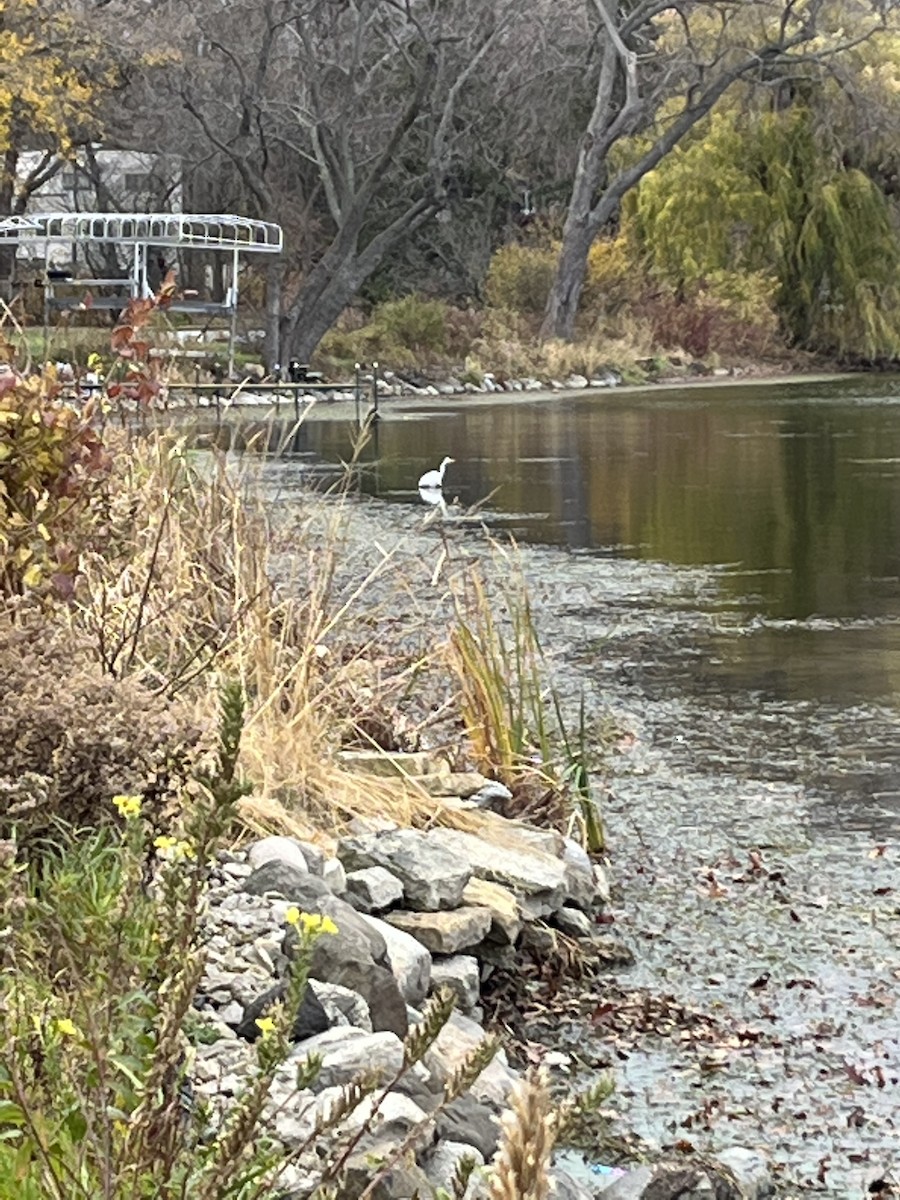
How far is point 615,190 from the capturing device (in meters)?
36.6

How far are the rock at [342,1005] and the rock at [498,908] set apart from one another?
1.22 metres

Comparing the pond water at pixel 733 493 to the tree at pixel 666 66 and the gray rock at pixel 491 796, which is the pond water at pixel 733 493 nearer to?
the gray rock at pixel 491 796

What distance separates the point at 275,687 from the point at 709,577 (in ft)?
21.6

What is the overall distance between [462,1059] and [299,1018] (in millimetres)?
458

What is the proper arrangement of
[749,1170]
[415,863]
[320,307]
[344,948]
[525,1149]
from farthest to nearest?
[320,307], [415,863], [344,948], [749,1170], [525,1149]

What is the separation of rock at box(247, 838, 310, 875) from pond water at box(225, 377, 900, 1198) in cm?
77

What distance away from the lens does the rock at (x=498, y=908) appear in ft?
16.9

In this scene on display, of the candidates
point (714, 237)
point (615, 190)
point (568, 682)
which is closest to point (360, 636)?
point (568, 682)

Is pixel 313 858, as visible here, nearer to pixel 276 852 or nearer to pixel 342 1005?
pixel 276 852

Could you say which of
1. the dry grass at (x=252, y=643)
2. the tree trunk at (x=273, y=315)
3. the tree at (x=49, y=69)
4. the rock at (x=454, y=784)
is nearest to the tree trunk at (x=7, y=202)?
the tree at (x=49, y=69)

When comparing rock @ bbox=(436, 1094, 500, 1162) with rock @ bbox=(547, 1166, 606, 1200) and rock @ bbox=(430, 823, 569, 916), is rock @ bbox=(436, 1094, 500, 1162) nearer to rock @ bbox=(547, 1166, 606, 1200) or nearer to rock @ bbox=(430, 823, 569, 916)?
rock @ bbox=(547, 1166, 606, 1200)

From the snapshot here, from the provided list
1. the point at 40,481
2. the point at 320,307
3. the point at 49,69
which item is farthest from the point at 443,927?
the point at 320,307

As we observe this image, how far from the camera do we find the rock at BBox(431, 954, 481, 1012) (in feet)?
15.8

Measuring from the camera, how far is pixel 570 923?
5.44 meters
